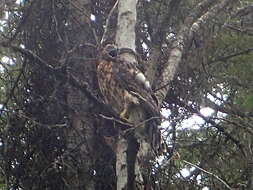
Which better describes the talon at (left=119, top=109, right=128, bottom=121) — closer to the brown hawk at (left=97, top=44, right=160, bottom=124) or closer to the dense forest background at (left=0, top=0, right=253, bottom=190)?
the brown hawk at (left=97, top=44, right=160, bottom=124)

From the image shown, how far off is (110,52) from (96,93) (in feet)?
1.63

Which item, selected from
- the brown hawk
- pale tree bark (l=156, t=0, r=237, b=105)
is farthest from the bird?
pale tree bark (l=156, t=0, r=237, b=105)

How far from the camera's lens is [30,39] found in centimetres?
520

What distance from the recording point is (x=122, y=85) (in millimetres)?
4230

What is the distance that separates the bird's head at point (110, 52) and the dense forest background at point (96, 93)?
0.29 feet

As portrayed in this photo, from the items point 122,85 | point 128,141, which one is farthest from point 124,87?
point 128,141

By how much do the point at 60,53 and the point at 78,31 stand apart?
1.07 feet

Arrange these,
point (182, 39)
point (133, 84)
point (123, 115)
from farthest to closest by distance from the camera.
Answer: point (182, 39), point (133, 84), point (123, 115)

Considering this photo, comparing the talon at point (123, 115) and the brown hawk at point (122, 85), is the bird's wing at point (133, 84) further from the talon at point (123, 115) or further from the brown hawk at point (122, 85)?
the talon at point (123, 115)

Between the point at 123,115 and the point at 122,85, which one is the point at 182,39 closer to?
the point at 122,85

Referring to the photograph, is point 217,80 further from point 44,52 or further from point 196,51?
point 44,52

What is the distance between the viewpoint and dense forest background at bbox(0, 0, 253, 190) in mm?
4492

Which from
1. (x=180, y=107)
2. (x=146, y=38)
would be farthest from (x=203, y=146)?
(x=146, y=38)

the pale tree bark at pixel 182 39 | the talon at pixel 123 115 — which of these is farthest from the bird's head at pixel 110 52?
the talon at pixel 123 115
